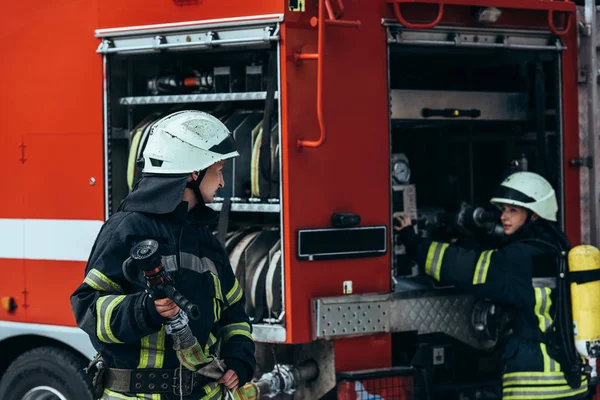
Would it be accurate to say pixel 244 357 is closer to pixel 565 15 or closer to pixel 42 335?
pixel 42 335

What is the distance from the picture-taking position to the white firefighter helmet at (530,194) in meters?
5.77

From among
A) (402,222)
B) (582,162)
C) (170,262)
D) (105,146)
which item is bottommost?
(170,262)

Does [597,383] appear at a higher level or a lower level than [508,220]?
lower

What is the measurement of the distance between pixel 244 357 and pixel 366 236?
55.8 inches

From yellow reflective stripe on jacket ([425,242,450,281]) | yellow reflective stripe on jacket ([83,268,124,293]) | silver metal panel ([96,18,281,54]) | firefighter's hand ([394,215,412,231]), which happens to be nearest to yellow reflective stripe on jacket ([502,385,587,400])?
yellow reflective stripe on jacket ([425,242,450,281])

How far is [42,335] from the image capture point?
20.0ft

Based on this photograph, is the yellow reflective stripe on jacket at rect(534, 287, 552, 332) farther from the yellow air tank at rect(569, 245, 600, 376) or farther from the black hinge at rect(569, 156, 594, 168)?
the black hinge at rect(569, 156, 594, 168)

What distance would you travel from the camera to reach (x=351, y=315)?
5273mm

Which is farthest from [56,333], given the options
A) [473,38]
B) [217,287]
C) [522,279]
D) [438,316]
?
[473,38]

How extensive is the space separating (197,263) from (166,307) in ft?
1.41

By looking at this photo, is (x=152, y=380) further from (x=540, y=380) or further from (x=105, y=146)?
(x=540, y=380)

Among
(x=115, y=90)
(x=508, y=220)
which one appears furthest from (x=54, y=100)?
(x=508, y=220)

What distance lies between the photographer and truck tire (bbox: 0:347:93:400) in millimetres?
5891

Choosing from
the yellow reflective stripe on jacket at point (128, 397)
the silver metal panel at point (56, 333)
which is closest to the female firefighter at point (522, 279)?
the silver metal panel at point (56, 333)
